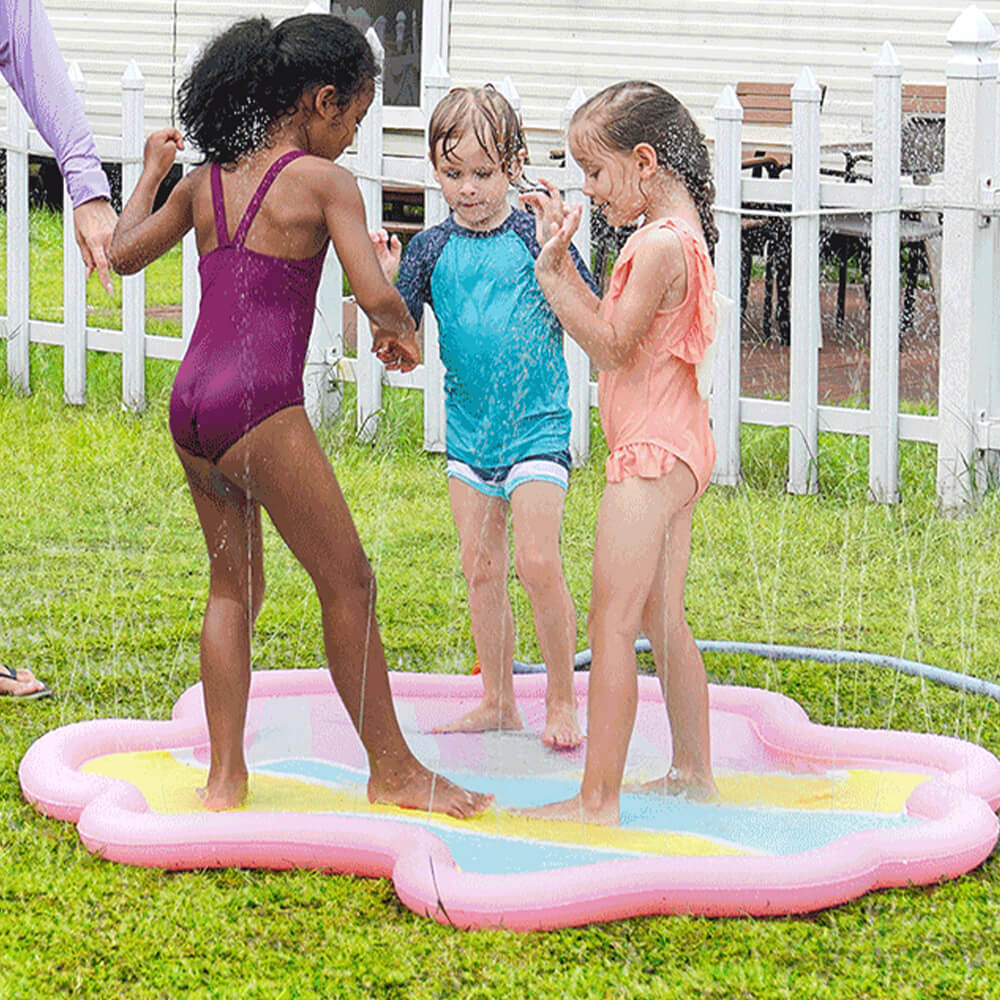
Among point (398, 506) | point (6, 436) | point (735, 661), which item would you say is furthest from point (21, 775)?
point (6, 436)

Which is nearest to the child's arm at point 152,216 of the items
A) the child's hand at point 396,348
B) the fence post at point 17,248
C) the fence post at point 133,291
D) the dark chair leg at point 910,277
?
the child's hand at point 396,348

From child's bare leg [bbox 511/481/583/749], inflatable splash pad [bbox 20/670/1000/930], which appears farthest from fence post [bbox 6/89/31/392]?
child's bare leg [bbox 511/481/583/749]

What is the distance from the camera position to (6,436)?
302 inches

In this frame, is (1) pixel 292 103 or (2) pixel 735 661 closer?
(1) pixel 292 103

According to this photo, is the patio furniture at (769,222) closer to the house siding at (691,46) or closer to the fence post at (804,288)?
the house siding at (691,46)

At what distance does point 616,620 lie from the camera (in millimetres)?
3570

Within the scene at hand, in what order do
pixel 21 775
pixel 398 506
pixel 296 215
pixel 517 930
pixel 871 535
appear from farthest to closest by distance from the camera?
pixel 398 506 < pixel 871 535 < pixel 21 775 < pixel 296 215 < pixel 517 930

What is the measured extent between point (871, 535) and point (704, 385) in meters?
2.70

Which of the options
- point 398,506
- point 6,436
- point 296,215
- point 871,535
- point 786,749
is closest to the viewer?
point 296,215

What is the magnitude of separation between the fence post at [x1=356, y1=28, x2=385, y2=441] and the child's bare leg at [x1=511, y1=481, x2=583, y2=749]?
10.7 feet

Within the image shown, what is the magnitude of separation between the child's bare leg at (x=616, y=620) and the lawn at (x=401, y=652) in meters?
0.44

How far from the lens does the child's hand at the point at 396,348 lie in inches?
143

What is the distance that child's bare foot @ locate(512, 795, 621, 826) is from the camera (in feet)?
11.9

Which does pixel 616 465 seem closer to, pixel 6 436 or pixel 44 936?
pixel 44 936
